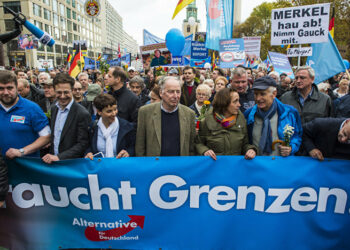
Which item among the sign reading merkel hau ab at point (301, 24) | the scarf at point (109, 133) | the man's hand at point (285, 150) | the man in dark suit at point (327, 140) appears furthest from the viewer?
the sign reading merkel hau ab at point (301, 24)

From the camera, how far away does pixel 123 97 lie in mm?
3801

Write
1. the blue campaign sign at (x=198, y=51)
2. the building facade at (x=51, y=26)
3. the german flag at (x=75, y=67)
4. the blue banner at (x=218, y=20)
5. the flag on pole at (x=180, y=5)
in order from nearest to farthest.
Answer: the flag on pole at (x=180, y=5)
the blue banner at (x=218, y=20)
the german flag at (x=75, y=67)
the blue campaign sign at (x=198, y=51)
the building facade at (x=51, y=26)

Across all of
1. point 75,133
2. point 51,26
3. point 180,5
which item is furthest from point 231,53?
point 51,26

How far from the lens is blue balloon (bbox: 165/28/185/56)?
35.2 ft

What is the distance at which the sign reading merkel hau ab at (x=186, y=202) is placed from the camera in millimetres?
2562

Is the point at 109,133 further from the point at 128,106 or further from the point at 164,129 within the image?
the point at 128,106

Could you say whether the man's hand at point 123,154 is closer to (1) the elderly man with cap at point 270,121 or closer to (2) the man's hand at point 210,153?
(2) the man's hand at point 210,153

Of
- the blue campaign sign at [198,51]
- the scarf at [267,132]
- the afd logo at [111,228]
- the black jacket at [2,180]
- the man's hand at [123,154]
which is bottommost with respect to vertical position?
the afd logo at [111,228]

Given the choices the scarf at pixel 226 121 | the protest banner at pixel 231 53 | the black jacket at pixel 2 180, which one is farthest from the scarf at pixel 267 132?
the protest banner at pixel 231 53

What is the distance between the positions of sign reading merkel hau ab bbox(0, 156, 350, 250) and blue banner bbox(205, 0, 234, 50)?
7.41 m

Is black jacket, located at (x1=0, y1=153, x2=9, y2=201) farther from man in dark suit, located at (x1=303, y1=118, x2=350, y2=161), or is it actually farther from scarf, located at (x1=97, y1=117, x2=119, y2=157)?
man in dark suit, located at (x1=303, y1=118, x2=350, y2=161)

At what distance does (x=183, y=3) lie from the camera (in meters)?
8.30

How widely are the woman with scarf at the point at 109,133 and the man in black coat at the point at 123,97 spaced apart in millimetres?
758

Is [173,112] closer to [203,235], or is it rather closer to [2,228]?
[203,235]
